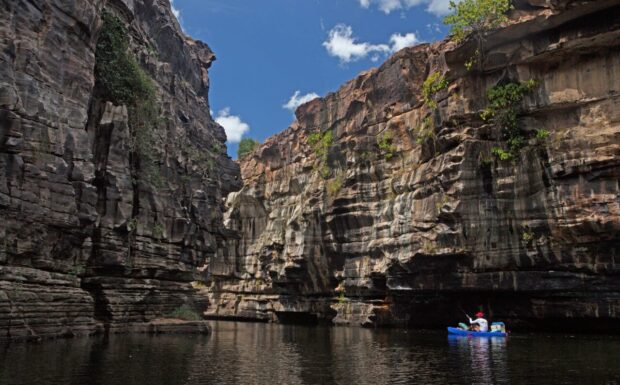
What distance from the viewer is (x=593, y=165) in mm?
31719

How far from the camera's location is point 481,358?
2127 cm

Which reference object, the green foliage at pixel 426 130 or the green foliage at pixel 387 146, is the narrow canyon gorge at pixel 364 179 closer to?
the green foliage at pixel 426 130

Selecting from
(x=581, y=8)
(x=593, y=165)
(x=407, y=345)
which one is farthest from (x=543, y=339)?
(x=581, y=8)

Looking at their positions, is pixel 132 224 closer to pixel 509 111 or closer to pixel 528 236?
pixel 528 236

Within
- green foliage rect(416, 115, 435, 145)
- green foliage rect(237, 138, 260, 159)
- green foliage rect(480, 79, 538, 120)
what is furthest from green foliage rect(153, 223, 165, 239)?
green foliage rect(237, 138, 260, 159)

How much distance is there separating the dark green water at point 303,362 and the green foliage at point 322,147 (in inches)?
1228

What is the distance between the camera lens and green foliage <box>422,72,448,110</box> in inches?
1666

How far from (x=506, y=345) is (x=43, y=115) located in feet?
81.1

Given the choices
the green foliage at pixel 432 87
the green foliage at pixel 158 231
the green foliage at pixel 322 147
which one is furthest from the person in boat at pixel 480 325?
the green foliage at pixel 322 147

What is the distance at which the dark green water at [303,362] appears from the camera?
50.8 ft

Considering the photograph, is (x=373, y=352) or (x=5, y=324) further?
(x=373, y=352)

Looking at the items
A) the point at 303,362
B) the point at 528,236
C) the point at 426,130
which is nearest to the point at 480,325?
the point at 528,236

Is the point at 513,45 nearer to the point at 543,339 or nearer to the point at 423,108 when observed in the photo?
the point at 423,108

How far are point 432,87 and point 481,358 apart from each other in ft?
88.1
